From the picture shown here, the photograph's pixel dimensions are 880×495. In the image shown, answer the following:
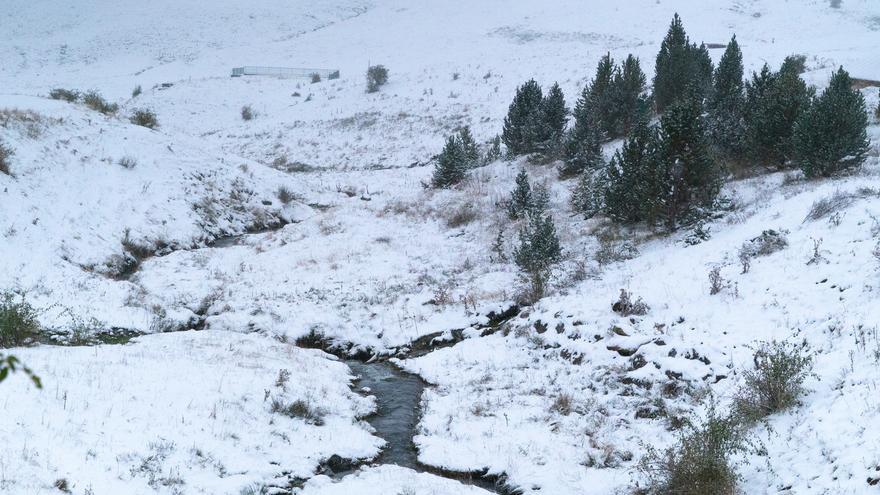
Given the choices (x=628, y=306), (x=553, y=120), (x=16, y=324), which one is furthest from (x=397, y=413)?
(x=553, y=120)

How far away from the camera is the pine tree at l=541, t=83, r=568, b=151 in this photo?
25.8 m

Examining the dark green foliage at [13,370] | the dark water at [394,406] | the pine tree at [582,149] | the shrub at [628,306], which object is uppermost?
the dark green foliage at [13,370]

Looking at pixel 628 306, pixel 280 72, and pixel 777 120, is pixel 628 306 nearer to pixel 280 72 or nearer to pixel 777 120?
pixel 777 120

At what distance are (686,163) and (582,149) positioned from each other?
311 inches

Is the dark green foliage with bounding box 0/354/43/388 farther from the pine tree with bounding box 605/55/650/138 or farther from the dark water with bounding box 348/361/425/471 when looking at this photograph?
the pine tree with bounding box 605/55/650/138

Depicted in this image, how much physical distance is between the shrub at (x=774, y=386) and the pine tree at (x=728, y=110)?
13.5 meters

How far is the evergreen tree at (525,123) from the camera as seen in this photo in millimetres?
26516

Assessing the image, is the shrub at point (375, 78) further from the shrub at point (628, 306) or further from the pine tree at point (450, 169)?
the shrub at point (628, 306)

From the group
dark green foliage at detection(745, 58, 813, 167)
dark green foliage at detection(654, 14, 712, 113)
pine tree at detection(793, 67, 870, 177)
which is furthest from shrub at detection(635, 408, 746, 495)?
dark green foliage at detection(654, 14, 712, 113)

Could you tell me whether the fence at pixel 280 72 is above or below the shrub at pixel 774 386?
above

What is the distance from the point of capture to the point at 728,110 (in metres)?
21.5

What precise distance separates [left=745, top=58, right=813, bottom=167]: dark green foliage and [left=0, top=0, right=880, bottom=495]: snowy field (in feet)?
5.16

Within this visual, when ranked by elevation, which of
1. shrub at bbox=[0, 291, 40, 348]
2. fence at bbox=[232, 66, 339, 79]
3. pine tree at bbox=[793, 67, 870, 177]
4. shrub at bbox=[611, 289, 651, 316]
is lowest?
shrub at bbox=[611, 289, 651, 316]

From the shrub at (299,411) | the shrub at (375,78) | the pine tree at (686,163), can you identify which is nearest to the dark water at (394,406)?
the shrub at (299,411)
